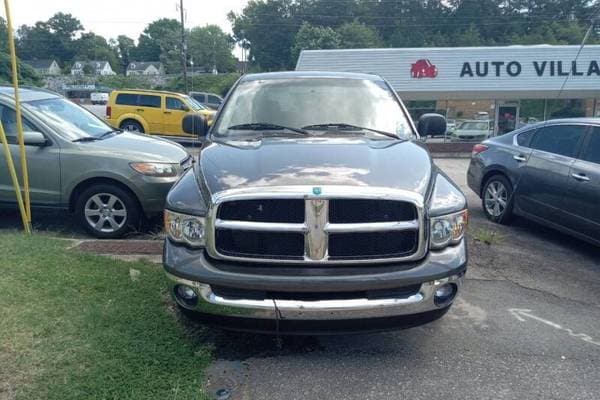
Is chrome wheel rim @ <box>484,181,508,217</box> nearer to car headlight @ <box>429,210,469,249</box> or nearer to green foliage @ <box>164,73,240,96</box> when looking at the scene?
car headlight @ <box>429,210,469,249</box>

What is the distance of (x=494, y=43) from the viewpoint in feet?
235

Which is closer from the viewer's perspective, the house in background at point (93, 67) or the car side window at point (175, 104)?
the car side window at point (175, 104)

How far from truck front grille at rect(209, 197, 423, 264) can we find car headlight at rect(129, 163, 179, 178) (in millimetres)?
3124

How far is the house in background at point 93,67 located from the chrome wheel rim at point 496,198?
8601 cm

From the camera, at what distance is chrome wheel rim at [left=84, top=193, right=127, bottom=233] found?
5.93 metres

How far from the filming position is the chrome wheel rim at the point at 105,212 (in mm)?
5926

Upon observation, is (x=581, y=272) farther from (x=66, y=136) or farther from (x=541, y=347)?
(x=66, y=136)

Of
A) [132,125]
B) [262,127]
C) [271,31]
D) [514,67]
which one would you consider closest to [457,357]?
[262,127]

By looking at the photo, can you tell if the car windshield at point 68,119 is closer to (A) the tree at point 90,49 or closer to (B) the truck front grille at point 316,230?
(B) the truck front grille at point 316,230

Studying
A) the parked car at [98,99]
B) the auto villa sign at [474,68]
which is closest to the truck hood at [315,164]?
the auto villa sign at [474,68]

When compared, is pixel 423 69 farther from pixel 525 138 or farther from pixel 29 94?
pixel 29 94

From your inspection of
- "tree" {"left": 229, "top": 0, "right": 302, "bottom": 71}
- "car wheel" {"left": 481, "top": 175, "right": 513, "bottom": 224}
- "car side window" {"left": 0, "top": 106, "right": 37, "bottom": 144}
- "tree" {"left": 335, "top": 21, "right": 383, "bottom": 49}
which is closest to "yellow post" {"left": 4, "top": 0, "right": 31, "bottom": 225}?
"car side window" {"left": 0, "top": 106, "right": 37, "bottom": 144}

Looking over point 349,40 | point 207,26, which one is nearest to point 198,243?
point 349,40

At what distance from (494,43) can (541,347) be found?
76033mm
